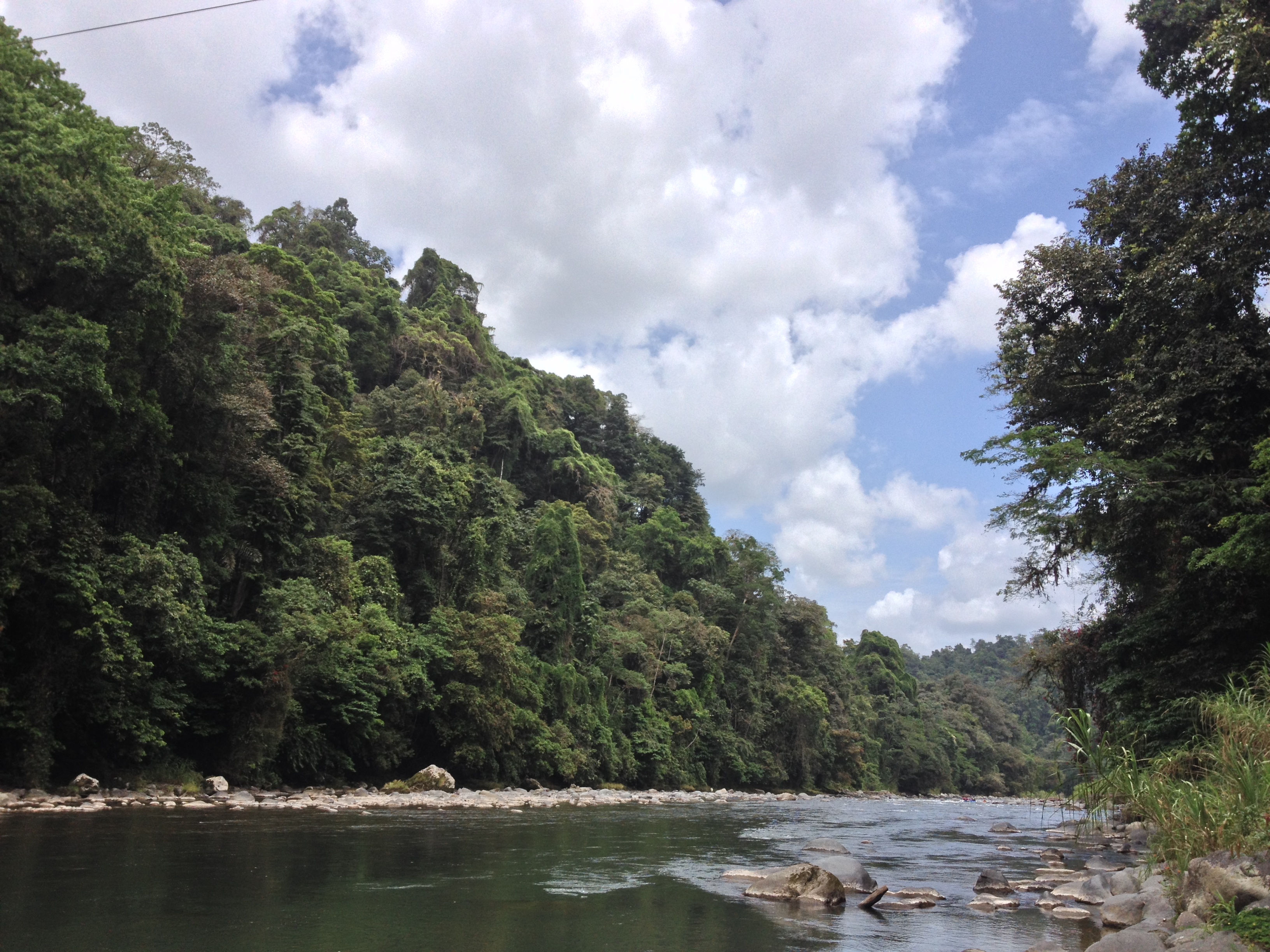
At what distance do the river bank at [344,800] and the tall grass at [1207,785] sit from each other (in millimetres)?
1634

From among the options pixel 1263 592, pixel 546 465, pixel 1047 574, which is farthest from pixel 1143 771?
pixel 546 465

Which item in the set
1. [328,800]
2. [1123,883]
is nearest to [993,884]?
[1123,883]

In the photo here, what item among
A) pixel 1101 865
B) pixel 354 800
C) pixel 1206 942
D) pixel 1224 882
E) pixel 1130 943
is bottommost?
pixel 1101 865

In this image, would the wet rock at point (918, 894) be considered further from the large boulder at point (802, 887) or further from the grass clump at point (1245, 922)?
the grass clump at point (1245, 922)

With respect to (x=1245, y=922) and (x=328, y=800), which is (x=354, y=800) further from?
(x=1245, y=922)

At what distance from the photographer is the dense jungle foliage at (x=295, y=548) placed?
14.5 m

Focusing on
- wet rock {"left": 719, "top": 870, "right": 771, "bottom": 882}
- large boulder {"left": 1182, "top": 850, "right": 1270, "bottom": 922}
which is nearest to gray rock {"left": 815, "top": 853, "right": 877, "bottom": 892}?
wet rock {"left": 719, "top": 870, "right": 771, "bottom": 882}

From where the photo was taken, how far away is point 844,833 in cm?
1805

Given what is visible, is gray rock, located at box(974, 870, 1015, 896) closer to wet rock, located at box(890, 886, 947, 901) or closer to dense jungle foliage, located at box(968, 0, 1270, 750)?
wet rock, located at box(890, 886, 947, 901)

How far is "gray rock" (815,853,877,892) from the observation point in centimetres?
929

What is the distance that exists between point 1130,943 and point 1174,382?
10.9 metres

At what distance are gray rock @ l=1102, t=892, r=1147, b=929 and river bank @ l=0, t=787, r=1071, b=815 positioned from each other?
4151 mm

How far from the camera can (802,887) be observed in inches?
344

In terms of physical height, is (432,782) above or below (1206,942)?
below
